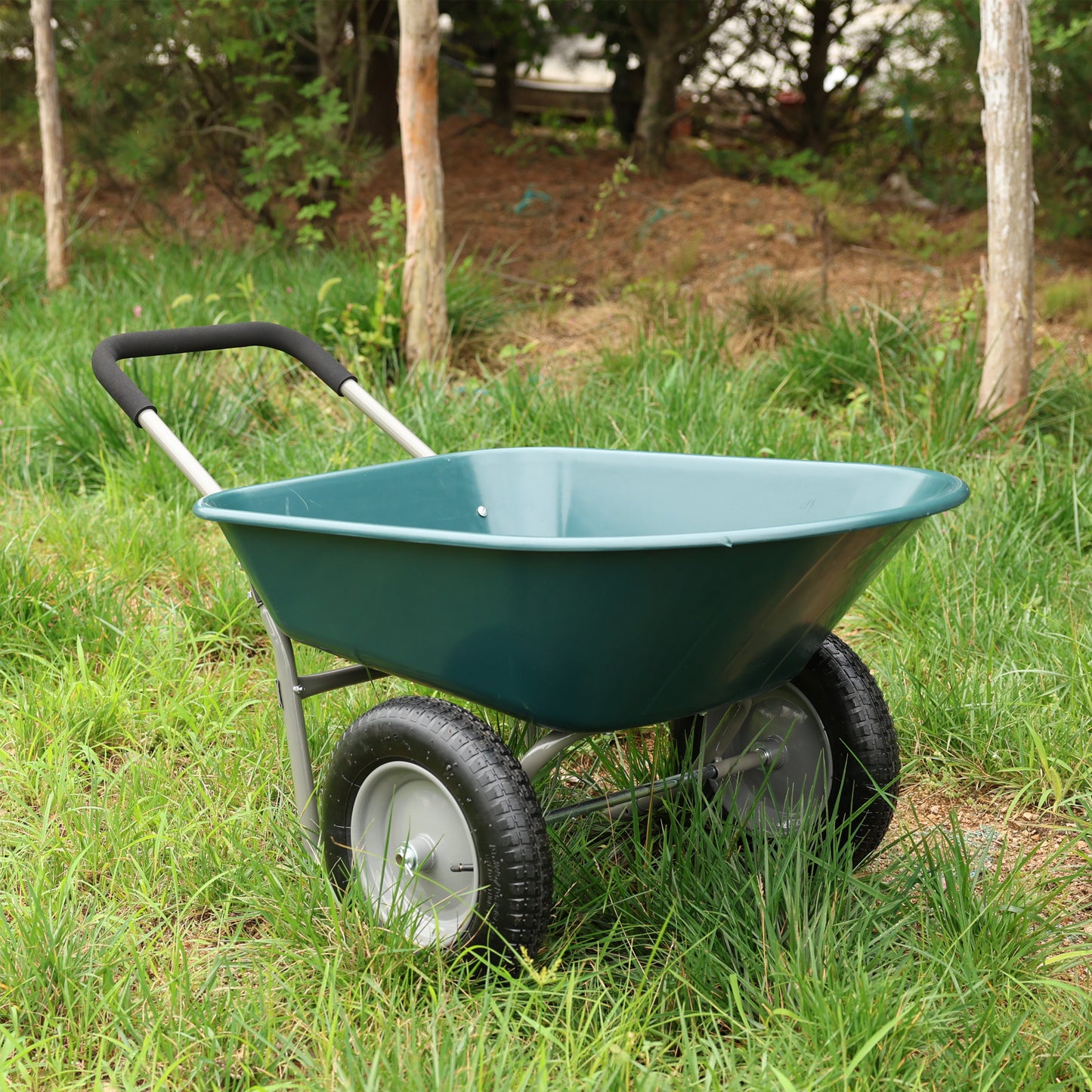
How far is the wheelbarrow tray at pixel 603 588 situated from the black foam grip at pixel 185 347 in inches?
13.3

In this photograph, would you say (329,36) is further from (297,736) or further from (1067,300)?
(297,736)

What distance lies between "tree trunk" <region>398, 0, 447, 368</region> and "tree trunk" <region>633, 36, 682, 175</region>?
7.67ft

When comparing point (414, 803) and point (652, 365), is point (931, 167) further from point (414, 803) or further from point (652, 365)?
point (414, 803)

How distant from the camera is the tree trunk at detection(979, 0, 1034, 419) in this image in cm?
329

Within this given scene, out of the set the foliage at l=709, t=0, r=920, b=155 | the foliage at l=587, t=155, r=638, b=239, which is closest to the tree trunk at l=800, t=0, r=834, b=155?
the foliage at l=709, t=0, r=920, b=155

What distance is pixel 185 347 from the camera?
2.07 metres

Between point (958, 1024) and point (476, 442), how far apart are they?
2293mm

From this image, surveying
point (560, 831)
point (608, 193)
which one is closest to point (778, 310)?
point (608, 193)

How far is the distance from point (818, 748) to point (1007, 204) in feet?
7.37

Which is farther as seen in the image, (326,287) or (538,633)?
(326,287)

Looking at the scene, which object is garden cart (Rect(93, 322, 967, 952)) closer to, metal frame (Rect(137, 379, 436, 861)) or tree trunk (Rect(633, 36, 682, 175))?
metal frame (Rect(137, 379, 436, 861))

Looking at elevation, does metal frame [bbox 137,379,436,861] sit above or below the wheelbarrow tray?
below

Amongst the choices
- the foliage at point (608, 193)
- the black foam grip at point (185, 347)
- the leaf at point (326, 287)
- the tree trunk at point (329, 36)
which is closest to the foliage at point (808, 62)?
the foliage at point (608, 193)

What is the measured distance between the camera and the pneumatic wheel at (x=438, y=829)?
1484mm
